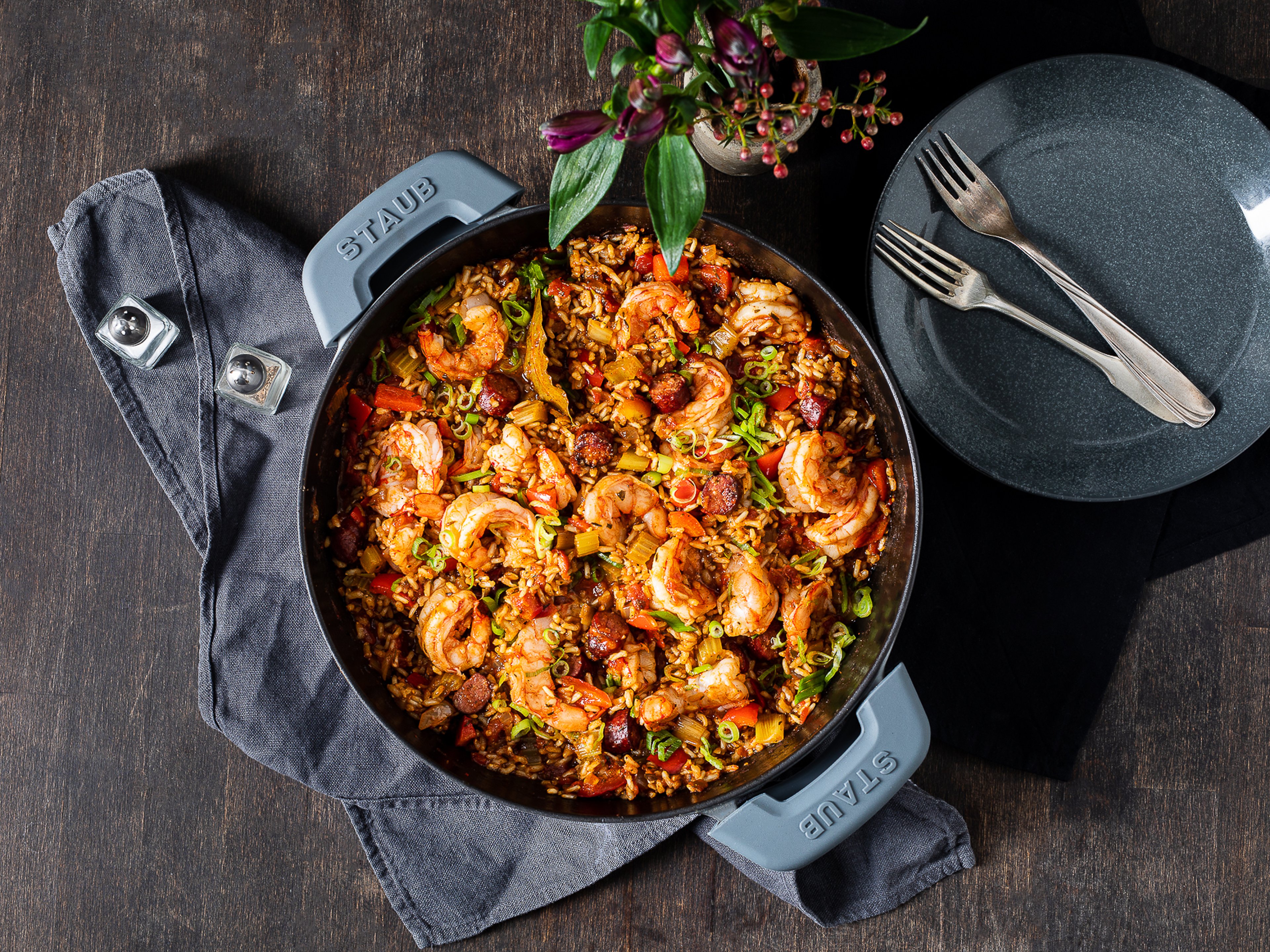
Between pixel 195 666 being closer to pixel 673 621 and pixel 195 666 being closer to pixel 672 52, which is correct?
pixel 673 621

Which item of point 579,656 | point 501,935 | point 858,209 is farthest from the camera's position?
point 501,935

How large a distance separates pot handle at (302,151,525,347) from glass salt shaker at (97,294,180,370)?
791mm

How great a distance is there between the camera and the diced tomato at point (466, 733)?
2.51 m

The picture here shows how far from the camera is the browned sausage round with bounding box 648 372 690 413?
2336 mm

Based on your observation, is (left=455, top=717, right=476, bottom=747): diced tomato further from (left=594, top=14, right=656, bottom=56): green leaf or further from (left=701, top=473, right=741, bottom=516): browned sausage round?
(left=594, top=14, right=656, bottom=56): green leaf

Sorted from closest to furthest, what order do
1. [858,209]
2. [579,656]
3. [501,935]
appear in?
[579,656] → [858,209] → [501,935]

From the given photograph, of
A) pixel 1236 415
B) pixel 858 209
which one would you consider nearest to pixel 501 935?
pixel 858 209

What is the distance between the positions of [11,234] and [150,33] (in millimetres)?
856

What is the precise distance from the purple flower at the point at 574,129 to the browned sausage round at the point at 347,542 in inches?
54.5

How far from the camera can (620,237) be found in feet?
8.25

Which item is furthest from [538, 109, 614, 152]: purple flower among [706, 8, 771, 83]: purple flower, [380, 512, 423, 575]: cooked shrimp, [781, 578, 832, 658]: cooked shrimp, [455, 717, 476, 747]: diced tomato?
[455, 717, 476, 747]: diced tomato

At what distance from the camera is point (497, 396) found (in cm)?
239

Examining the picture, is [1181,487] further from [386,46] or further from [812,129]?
[386,46]

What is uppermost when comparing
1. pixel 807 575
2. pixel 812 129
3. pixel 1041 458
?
pixel 812 129
